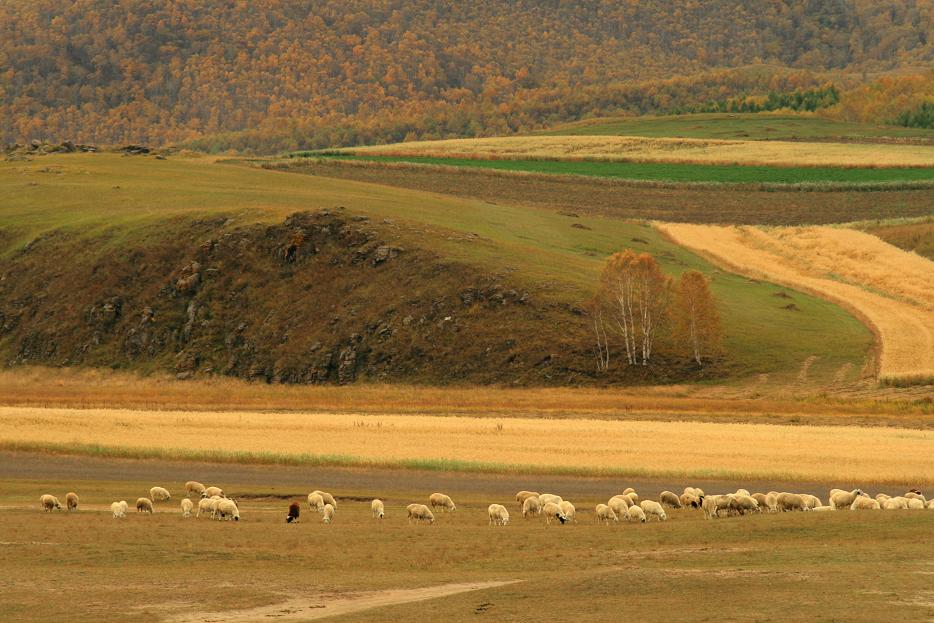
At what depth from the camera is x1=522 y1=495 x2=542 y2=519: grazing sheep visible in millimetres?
37344

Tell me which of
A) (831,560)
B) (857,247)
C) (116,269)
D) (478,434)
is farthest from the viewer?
(857,247)

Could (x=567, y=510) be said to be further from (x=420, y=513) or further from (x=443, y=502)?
(x=443, y=502)

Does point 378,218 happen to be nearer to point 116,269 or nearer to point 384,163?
point 116,269

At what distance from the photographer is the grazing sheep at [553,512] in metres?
35.7

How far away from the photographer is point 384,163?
18350 centimetres

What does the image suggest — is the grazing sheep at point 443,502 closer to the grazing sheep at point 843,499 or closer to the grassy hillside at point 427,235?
the grazing sheep at point 843,499

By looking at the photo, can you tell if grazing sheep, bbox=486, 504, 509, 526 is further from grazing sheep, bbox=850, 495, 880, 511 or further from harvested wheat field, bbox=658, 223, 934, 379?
harvested wheat field, bbox=658, 223, 934, 379

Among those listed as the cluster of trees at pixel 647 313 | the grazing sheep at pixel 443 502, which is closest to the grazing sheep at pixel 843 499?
the grazing sheep at pixel 443 502

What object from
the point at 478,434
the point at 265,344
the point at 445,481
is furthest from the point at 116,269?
the point at 445,481

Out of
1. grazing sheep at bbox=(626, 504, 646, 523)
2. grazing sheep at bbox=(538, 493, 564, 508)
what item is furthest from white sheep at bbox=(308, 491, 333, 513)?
grazing sheep at bbox=(626, 504, 646, 523)

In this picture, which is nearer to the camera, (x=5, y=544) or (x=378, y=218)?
(x=5, y=544)

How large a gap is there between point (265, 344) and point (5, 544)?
6117 centimetres

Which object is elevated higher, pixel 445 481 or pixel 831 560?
pixel 831 560

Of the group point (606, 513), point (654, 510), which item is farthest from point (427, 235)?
point (606, 513)
